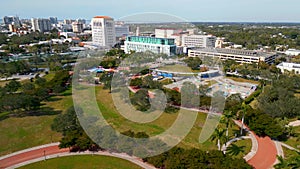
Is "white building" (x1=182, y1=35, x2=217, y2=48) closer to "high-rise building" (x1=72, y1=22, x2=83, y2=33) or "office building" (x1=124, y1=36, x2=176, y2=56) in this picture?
"office building" (x1=124, y1=36, x2=176, y2=56)

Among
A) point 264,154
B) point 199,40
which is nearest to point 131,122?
point 264,154

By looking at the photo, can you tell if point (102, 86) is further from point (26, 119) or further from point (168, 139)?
point (168, 139)

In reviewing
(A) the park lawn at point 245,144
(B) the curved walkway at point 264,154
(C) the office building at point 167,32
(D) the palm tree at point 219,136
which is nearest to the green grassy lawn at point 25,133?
(D) the palm tree at point 219,136

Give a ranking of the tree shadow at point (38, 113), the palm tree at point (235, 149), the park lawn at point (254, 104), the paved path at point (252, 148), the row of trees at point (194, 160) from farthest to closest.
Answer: the park lawn at point (254, 104) → the tree shadow at point (38, 113) → the palm tree at point (235, 149) → the paved path at point (252, 148) → the row of trees at point (194, 160)

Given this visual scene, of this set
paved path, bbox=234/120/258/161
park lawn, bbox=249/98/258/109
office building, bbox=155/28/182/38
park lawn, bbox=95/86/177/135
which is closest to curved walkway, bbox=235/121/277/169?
paved path, bbox=234/120/258/161

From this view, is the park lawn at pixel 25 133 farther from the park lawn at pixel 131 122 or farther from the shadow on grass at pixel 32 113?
the park lawn at pixel 131 122

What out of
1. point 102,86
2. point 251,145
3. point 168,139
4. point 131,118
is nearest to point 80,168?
point 168,139
